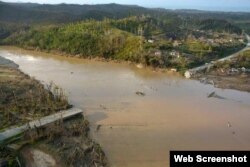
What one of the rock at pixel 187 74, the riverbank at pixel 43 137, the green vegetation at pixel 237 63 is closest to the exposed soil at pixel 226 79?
the rock at pixel 187 74

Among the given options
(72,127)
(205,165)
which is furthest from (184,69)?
(205,165)

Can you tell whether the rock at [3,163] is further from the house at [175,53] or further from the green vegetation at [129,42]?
the house at [175,53]

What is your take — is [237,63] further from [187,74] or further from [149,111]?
[149,111]

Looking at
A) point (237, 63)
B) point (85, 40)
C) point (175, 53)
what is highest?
point (85, 40)

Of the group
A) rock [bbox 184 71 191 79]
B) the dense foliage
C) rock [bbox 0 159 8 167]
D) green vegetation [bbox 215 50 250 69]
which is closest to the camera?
rock [bbox 0 159 8 167]

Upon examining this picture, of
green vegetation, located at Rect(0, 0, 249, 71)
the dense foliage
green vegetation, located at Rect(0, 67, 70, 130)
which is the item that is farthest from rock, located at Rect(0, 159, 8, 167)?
the dense foliage

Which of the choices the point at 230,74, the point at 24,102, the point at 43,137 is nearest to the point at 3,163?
the point at 43,137

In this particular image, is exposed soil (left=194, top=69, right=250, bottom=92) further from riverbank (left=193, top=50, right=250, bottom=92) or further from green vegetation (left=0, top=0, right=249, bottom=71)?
green vegetation (left=0, top=0, right=249, bottom=71)
